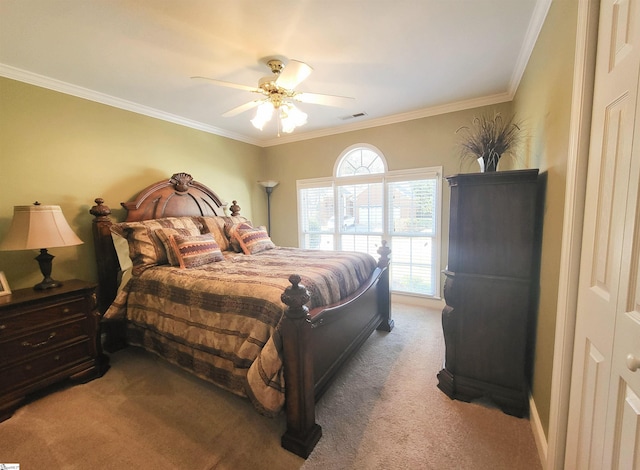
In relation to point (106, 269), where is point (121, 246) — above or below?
above

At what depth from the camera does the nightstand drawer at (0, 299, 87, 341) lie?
182 cm

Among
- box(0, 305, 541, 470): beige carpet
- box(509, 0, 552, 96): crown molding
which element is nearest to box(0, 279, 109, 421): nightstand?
box(0, 305, 541, 470): beige carpet

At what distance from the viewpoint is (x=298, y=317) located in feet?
4.80

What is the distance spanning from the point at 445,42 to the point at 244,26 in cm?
151

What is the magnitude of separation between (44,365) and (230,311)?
155 centimetres

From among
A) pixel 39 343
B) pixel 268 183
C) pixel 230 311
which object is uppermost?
pixel 268 183

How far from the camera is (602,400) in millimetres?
944

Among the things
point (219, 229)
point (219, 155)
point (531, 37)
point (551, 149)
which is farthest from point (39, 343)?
point (531, 37)

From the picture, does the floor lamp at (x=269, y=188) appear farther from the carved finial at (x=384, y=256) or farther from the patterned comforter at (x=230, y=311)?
the carved finial at (x=384, y=256)

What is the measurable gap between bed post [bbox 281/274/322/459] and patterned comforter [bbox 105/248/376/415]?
0.07 meters

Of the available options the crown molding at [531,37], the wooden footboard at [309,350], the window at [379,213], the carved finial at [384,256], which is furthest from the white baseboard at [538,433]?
the crown molding at [531,37]

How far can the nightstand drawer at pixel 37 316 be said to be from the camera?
182 centimetres

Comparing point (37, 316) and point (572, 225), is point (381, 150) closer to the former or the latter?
point (572, 225)

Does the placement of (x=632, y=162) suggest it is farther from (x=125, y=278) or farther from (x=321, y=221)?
(x=321, y=221)
